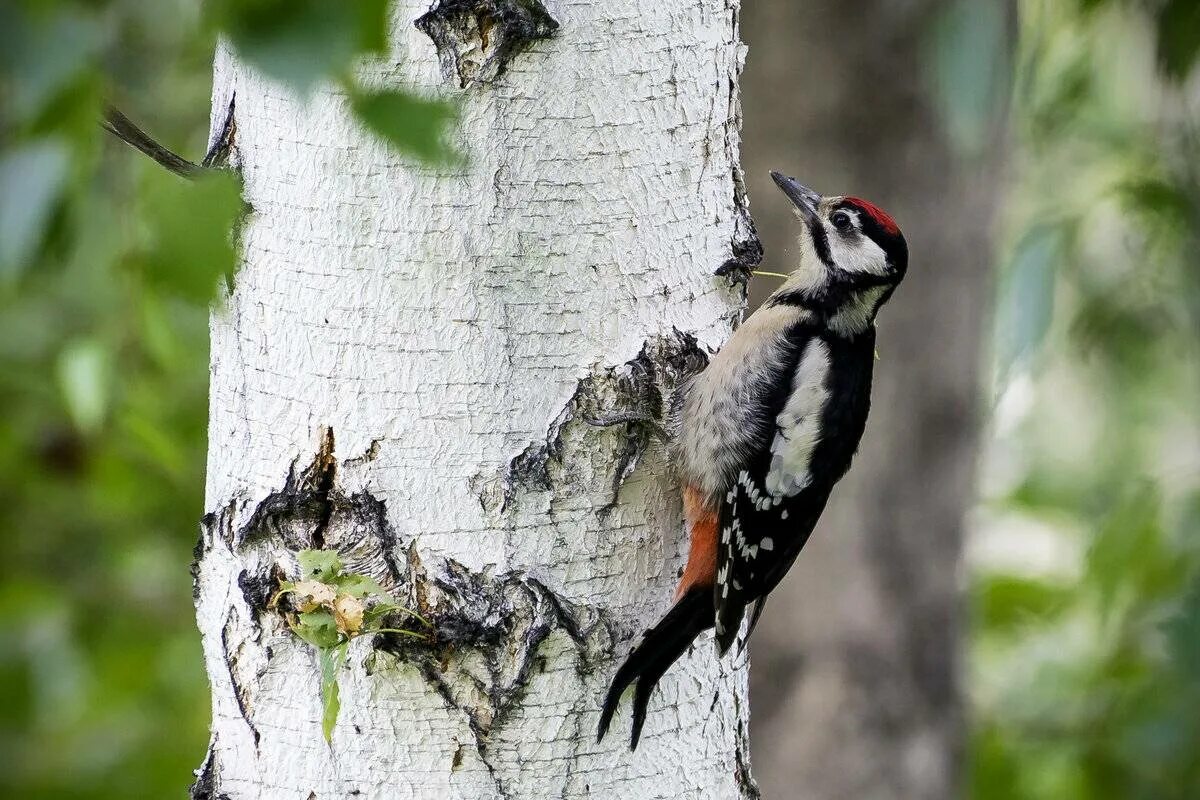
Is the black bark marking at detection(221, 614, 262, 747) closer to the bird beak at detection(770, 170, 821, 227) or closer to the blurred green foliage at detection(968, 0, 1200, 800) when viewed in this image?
the blurred green foliage at detection(968, 0, 1200, 800)

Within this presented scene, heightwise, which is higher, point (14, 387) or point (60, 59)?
point (60, 59)

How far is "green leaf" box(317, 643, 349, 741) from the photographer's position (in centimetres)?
115

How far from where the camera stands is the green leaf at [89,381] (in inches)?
66.9

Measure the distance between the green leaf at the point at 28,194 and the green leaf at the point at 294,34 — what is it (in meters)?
0.38

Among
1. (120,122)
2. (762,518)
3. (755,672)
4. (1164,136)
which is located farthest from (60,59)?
(755,672)

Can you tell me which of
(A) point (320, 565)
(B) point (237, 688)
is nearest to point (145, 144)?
(A) point (320, 565)

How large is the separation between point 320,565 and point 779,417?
1.04 m

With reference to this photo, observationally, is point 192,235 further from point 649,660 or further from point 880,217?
point 880,217

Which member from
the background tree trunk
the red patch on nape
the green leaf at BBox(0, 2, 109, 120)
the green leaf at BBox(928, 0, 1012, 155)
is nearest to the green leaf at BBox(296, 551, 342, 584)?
the green leaf at BBox(0, 2, 109, 120)

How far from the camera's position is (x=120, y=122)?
1.21 m

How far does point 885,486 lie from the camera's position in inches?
117

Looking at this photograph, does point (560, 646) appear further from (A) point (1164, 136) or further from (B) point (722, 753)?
(A) point (1164, 136)

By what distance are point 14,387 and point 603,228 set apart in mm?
1831

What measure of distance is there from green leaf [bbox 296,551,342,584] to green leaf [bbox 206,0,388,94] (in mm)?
567
